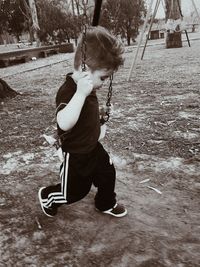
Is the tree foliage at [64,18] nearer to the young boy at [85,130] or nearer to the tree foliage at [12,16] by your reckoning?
the tree foliage at [12,16]

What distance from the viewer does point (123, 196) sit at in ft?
8.38

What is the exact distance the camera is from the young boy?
1.74 meters

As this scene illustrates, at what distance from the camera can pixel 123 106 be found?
505cm

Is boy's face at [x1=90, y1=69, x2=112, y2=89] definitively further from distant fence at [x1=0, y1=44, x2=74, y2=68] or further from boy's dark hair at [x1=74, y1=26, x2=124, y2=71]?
distant fence at [x1=0, y1=44, x2=74, y2=68]

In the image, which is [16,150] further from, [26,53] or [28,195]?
[26,53]

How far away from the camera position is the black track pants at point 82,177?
198 cm

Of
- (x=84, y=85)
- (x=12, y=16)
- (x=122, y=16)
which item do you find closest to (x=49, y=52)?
(x=122, y=16)

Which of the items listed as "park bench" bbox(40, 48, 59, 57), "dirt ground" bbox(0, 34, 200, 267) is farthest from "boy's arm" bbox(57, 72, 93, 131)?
"park bench" bbox(40, 48, 59, 57)

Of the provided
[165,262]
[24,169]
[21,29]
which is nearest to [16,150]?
[24,169]

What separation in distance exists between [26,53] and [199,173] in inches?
524

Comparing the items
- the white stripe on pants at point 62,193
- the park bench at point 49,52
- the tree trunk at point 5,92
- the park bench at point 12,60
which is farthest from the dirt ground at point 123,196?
the park bench at point 49,52

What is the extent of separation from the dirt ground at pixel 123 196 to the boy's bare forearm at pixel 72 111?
721 millimetres

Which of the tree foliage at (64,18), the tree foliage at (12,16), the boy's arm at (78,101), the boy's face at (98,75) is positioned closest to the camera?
the boy's arm at (78,101)

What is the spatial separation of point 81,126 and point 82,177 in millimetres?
314
